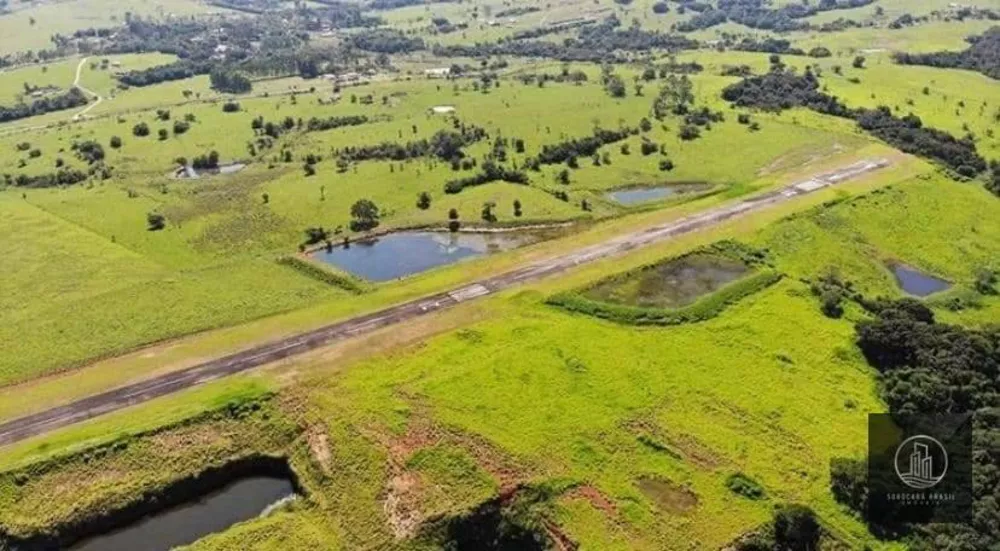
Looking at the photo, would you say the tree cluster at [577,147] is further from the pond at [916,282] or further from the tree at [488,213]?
the pond at [916,282]

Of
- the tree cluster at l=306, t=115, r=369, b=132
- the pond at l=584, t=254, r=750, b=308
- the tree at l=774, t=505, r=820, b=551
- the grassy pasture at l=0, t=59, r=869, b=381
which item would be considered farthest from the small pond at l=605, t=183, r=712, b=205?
the tree at l=774, t=505, r=820, b=551

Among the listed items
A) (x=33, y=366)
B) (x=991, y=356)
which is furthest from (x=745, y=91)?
(x=33, y=366)

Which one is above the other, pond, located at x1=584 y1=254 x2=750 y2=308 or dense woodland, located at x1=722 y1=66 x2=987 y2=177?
dense woodland, located at x1=722 y1=66 x2=987 y2=177

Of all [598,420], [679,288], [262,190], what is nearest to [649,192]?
[679,288]

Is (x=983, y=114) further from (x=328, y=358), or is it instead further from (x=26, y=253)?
(x=26, y=253)

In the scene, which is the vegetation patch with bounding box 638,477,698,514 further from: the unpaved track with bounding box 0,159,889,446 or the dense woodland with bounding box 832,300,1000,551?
the unpaved track with bounding box 0,159,889,446

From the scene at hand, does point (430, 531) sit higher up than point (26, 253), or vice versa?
point (26, 253)
